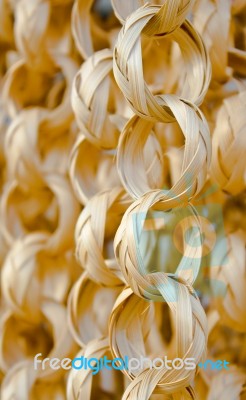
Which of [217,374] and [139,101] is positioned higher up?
[139,101]

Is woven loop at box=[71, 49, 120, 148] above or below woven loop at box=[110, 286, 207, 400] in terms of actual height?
above

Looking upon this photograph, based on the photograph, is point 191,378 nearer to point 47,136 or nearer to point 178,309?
point 178,309

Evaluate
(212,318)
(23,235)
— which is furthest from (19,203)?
(212,318)

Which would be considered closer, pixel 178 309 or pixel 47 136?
pixel 178 309

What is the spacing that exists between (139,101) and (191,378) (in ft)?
0.22

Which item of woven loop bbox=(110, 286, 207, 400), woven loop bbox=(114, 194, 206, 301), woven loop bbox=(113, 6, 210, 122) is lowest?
woven loop bbox=(110, 286, 207, 400)

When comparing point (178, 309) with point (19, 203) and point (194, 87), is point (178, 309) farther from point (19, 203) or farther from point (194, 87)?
point (19, 203)

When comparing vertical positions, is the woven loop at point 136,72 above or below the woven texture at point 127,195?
above

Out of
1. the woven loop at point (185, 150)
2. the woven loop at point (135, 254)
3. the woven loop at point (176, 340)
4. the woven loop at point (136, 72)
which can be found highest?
the woven loop at point (136, 72)

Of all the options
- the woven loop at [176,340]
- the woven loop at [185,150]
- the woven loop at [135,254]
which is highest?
the woven loop at [185,150]

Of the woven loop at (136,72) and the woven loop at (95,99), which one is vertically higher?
the woven loop at (136,72)

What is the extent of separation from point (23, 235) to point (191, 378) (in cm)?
16

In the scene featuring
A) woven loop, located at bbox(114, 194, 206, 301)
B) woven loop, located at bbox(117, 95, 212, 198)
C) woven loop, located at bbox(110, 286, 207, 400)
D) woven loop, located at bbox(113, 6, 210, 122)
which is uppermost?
woven loop, located at bbox(113, 6, 210, 122)

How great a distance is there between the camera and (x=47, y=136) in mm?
297
